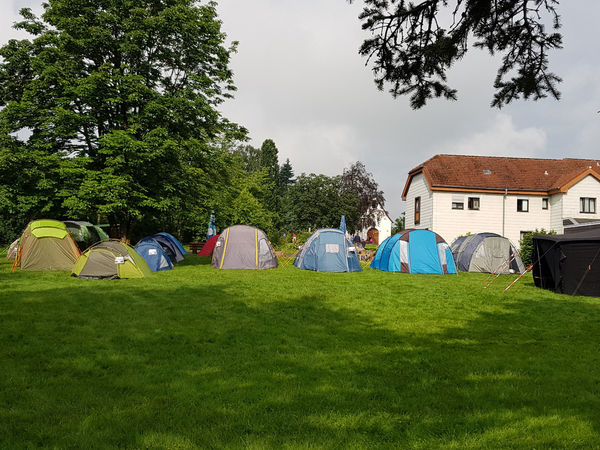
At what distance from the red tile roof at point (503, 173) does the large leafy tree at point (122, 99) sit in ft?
50.0

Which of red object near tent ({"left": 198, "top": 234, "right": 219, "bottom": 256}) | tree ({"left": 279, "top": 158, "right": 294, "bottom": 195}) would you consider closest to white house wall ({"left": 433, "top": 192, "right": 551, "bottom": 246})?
red object near tent ({"left": 198, "top": 234, "right": 219, "bottom": 256})

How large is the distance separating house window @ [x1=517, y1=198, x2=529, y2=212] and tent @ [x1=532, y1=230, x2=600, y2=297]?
1605 centimetres

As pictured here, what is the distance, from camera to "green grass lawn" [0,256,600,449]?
11.7ft

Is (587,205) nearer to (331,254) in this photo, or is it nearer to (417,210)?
(417,210)

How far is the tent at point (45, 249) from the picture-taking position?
50.1ft

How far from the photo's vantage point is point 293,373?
5031 mm

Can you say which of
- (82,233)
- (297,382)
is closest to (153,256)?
(82,233)

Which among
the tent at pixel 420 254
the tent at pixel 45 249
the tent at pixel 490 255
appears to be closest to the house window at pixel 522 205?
the tent at pixel 490 255

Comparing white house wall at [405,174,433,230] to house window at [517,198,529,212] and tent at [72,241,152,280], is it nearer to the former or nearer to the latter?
house window at [517,198,529,212]

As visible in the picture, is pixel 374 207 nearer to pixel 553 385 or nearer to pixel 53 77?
pixel 53 77

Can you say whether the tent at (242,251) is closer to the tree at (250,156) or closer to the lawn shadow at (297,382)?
the lawn shadow at (297,382)

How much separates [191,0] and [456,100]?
16.7 metres

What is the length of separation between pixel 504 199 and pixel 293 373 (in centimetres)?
2630

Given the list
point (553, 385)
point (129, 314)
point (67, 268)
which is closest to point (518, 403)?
point (553, 385)
